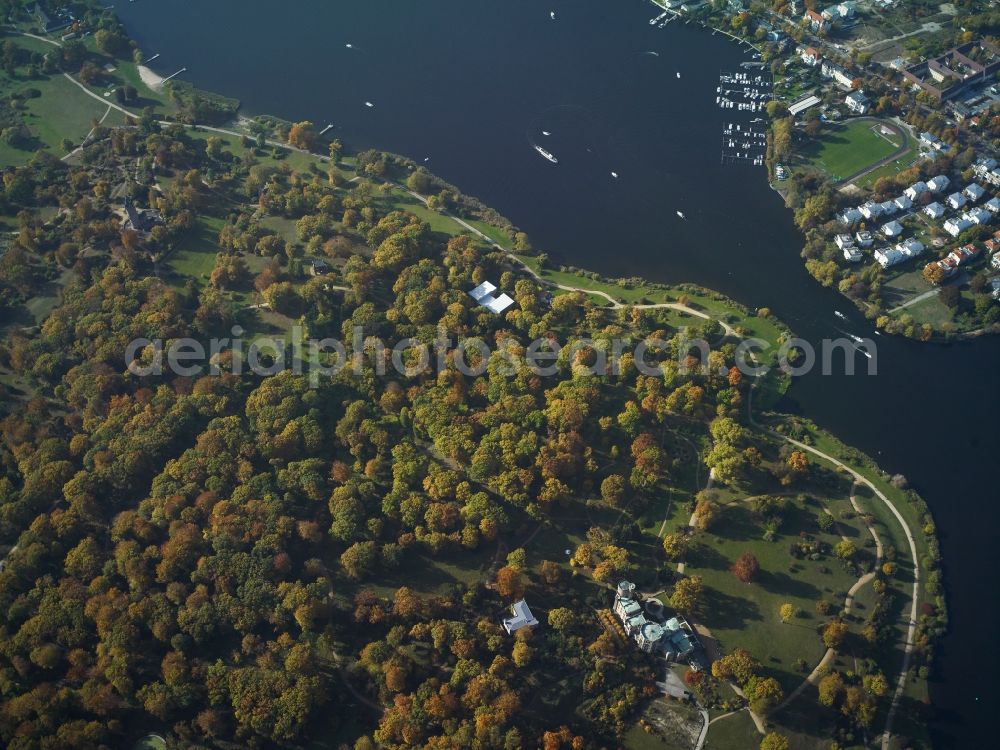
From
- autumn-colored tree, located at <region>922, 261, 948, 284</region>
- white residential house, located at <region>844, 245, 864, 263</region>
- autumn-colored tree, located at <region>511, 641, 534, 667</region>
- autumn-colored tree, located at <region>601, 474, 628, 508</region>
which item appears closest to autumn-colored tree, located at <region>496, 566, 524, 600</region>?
autumn-colored tree, located at <region>511, 641, 534, 667</region>

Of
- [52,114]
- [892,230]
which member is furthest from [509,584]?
[52,114]

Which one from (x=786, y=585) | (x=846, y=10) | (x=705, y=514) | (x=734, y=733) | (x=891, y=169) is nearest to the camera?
(x=734, y=733)

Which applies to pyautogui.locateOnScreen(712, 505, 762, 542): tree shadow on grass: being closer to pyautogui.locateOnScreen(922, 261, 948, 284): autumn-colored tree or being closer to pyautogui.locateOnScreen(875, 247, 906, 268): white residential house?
pyautogui.locateOnScreen(875, 247, 906, 268): white residential house

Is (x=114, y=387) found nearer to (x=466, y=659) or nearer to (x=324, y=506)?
(x=324, y=506)

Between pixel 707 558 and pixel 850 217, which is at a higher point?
pixel 850 217

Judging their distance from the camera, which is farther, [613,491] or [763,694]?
[613,491]

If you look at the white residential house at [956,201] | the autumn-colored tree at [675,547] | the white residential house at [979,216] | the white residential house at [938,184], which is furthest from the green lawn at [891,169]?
the autumn-colored tree at [675,547]

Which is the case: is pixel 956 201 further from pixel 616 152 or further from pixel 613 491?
pixel 613 491

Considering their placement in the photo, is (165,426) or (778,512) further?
(165,426)

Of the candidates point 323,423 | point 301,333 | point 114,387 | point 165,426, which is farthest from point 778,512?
point 114,387
